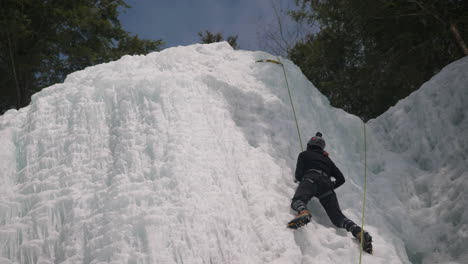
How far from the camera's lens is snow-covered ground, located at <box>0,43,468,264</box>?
3219 millimetres

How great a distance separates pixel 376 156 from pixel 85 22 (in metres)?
9.12

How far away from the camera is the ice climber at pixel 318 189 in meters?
3.83

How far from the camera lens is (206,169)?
3.88m

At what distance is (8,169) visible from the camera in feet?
12.0

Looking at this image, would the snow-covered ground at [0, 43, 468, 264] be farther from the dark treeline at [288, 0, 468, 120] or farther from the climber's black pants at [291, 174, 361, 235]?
the dark treeline at [288, 0, 468, 120]

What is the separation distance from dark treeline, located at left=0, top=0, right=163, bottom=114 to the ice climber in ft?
26.9

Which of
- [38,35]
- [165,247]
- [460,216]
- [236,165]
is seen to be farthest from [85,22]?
[460,216]

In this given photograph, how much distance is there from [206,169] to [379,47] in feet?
25.5

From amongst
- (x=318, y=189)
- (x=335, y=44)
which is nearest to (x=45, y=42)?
(x=335, y=44)

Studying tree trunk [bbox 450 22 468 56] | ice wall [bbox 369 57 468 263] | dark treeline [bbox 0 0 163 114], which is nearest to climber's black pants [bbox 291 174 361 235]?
ice wall [bbox 369 57 468 263]

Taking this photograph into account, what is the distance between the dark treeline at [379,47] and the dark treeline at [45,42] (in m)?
6.49

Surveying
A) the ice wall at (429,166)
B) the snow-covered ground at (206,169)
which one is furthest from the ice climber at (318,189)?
the ice wall at (429,166)

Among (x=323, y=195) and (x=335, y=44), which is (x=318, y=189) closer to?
(x=323, y=195)

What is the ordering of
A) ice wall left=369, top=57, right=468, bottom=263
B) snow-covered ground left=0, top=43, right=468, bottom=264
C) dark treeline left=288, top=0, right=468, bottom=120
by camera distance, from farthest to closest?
dark treeline left=288, top=0, right=468, bottom=120, ice wall left=369, top=57, right=468, bottom=263, snow-covered ground left=0, top=43, right=468, bottom=264
